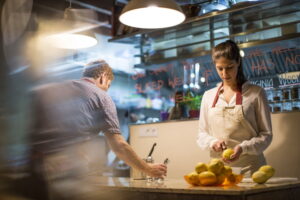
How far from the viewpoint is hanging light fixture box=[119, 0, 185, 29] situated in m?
2.47

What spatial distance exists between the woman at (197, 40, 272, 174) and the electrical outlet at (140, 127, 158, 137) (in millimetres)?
1068

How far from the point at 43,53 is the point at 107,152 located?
3715 mm

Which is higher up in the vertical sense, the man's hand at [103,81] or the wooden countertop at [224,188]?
the man's hand at [103,81]

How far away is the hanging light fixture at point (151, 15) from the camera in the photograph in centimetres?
247

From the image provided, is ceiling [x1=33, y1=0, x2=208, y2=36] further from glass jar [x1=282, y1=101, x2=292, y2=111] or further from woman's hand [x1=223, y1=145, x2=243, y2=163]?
woman's hand [x1=223, y1=145, x2=243, y2=163]

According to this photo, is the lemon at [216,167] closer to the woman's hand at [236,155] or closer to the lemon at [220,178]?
the lemon at [220,178]

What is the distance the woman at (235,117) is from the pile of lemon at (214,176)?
516mm

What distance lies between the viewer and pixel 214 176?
5.80 ft

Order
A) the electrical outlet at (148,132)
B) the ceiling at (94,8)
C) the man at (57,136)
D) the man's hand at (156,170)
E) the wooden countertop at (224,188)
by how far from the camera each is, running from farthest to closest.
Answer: the ceiling at (94,8), the electrical outlet at (148,132), the man's hand at (156,170), the wooden countertop at (224,188), the man at (57,136)

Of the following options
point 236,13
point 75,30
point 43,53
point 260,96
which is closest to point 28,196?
point 43,53

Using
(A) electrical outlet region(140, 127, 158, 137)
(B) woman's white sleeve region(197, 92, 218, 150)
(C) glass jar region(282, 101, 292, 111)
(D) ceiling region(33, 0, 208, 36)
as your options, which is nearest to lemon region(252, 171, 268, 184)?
(B) woman's white sleeve region(197, 92, 218, 150)

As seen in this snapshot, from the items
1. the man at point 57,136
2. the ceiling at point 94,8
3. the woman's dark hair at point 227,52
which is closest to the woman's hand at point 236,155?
the woman's dark hair at point 227,52

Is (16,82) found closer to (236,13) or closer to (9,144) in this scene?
(9,144)

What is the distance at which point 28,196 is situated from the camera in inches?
33.5
